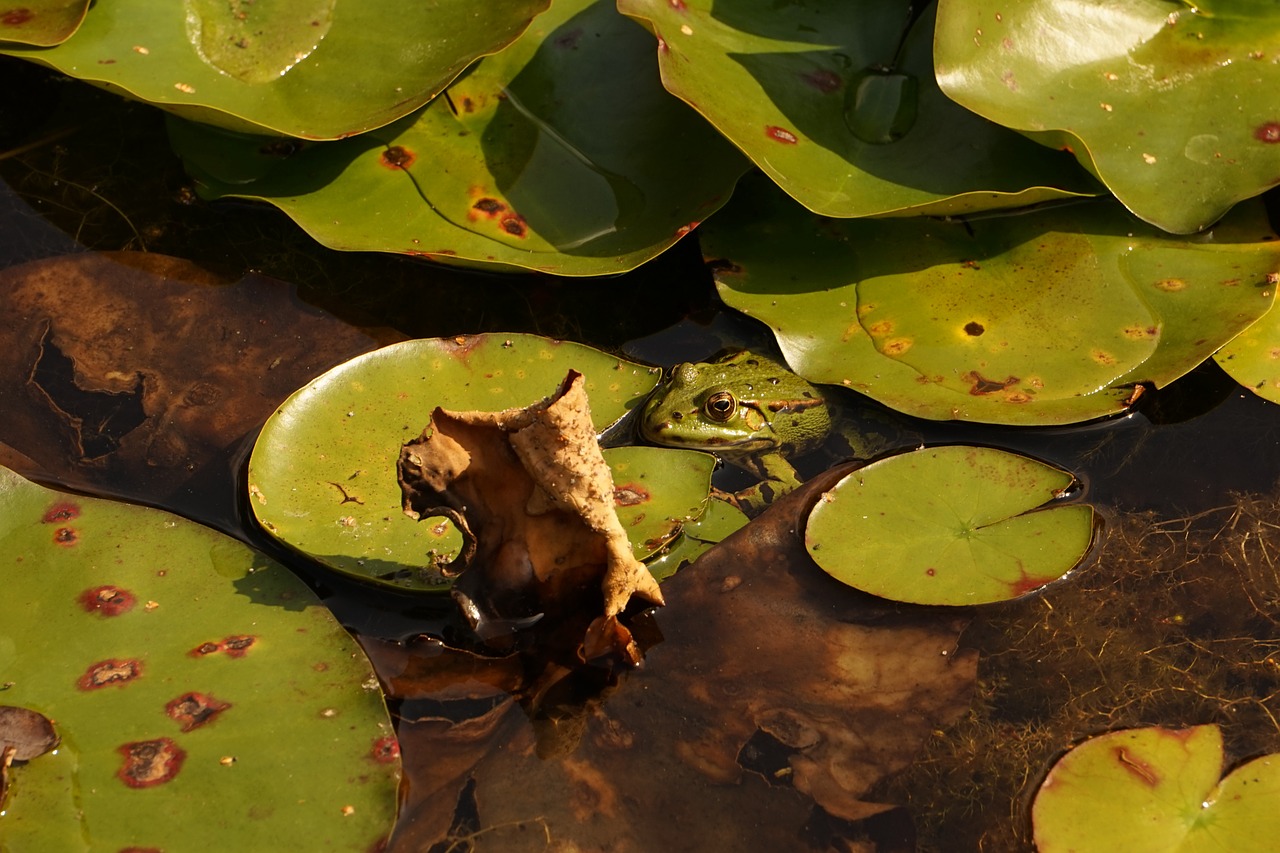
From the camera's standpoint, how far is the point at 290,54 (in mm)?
3205

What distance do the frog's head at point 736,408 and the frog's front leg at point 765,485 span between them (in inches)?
3.9

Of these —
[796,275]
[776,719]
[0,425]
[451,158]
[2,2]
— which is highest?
[2,2]

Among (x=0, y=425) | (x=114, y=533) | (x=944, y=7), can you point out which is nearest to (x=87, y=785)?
(x=114, y=533)

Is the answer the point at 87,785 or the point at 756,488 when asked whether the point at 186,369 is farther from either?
the point at 756,488

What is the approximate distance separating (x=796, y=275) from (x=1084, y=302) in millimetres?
837

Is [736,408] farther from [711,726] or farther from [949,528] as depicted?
[711,726]

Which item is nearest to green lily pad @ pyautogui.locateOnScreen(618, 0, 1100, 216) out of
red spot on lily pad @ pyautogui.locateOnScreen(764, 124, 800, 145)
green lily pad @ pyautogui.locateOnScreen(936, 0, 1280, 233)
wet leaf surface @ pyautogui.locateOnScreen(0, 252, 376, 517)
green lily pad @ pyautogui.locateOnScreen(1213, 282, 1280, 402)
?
red spot on lily pad @ pyautogui.locateOnScreen(764, 124, 800, 145)

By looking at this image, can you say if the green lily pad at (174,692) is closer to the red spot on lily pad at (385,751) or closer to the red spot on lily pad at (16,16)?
the red spot on lily pad at (385,751)

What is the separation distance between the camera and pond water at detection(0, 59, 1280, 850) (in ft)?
8.45

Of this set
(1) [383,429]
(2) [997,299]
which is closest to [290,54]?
(1) [383,429]

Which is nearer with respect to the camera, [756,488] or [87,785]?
[87,785]

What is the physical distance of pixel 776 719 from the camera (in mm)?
2717

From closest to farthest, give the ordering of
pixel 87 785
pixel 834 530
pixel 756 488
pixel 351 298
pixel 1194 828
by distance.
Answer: pixel 87 785, pixel 1194 828, pixel 834 530, pixel 756 488, pixel 351 298

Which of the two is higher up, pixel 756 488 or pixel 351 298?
pixel 351 298
